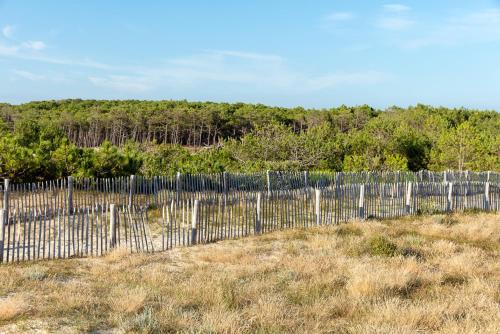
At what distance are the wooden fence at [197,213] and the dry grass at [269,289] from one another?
22.5 inches

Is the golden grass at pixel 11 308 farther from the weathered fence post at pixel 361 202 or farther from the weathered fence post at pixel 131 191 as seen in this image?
the weathered fence post at pixel 361 202

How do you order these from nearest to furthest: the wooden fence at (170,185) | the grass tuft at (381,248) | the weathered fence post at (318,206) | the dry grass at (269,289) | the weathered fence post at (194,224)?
the dry grass at (269,289) < the grass tuft at (381,248) < the weathered fence post at (194,224) < the weathered fence post at (318,206) < the wooden fence at (170,185)

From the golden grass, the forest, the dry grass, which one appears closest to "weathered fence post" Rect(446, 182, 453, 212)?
the dry grass

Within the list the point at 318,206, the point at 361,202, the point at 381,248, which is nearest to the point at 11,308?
the point at 381,248

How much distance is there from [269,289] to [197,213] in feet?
13.2

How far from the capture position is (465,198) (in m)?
16.0

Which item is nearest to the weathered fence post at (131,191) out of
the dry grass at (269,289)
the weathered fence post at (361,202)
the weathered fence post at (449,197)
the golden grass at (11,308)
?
the dry grass at (269,289)

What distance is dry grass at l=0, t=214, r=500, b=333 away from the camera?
5.01m

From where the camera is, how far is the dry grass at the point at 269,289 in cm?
501

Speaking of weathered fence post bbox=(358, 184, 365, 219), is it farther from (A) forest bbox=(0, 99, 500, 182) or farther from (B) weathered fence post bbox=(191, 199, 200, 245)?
(A) forest bbox=(0, 99, 500, 182)

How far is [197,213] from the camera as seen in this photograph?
402 inches

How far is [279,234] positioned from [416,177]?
333 inches

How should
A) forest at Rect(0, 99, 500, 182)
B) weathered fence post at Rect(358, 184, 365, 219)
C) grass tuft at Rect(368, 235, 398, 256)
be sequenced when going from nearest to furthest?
grass tuft at Rect(368, 235, 398, 256)
weathered fence post at Rect(358, 184, 365, 219)
forest at Rect(0, 99, 500, 182)

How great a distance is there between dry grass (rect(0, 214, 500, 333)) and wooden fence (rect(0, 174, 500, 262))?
0.57 metres
